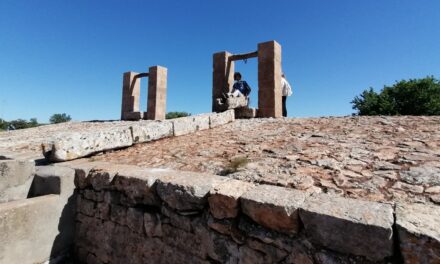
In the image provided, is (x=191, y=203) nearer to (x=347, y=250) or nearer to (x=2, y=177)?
(x=347, y=250)

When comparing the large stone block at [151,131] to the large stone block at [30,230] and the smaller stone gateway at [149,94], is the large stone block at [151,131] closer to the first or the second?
the large stone block at [30,230]

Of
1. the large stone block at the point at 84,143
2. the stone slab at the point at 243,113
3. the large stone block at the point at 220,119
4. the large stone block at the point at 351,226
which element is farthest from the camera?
the stone slab at the point at 243,113

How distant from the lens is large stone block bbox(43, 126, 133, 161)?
12.6ft

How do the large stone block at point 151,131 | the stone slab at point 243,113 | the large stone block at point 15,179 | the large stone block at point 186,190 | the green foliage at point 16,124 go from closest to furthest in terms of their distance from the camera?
the large stone block at point 186,190 < the large stone block at point 15,179 < the large stone block at point 151,131 < the stone slab at point 243,113 < the green foliage at point 16,124

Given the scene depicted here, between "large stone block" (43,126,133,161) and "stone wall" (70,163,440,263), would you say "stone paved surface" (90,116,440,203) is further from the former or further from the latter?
"stone wall" (70,163,440,263)

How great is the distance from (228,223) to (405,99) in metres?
21.7

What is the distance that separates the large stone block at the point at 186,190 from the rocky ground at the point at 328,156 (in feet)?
1.25

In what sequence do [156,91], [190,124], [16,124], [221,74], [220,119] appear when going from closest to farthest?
[190,124] → [220,119] → [221,74] → [156,91] → [16,124]

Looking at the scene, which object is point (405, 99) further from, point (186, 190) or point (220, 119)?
point (186, 190)

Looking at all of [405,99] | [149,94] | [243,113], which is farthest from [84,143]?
[405,99]

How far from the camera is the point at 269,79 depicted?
8359 mm

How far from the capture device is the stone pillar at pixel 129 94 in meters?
14.2

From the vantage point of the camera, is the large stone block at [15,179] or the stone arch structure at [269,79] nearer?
the large stone block at [15,179]

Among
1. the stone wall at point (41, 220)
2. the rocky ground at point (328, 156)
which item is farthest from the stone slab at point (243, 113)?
the stone wall at point (41, 220)
